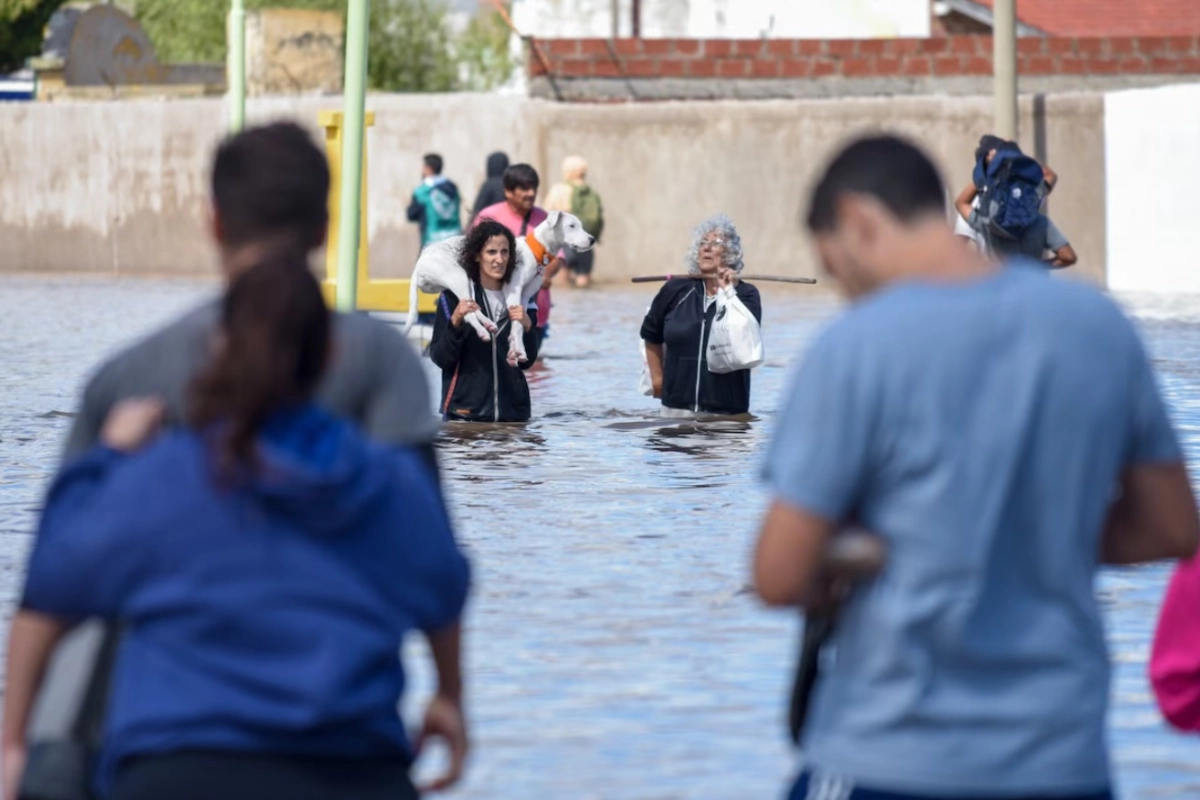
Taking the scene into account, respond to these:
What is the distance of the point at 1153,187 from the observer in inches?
1155

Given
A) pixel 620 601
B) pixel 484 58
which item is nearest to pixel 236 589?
pixel 620 601

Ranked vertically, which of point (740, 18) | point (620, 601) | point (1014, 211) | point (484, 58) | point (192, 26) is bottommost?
point (620, 601)

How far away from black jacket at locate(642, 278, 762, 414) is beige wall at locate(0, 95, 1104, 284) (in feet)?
49.9

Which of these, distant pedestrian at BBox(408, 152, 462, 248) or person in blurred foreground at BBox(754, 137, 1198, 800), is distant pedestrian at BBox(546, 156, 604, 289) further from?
person in blurred foreground at BBox(754, 137, 1198, 800)

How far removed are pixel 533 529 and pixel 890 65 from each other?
76.1 feet

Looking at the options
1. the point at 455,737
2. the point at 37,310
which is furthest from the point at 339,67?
the point at 455,737

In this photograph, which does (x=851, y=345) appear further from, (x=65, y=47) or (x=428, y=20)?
(x=428, y=20)

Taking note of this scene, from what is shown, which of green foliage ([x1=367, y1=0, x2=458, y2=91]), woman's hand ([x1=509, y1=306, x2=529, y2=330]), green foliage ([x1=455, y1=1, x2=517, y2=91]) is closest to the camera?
woman's hand ([x1=509, y1=306, x2=529, y2=330])

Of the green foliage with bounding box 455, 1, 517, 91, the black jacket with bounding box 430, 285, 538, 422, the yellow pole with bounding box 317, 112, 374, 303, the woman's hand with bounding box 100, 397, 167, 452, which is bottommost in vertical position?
the woman's hand with bounding box 100, 397, 167, 452

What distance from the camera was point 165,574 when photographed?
3.29 m

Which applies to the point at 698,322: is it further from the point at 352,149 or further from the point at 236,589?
the point at 236,589

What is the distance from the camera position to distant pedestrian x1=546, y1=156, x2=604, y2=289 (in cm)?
2884

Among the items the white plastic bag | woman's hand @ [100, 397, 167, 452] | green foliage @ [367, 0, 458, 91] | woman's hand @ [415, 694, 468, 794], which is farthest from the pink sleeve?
green foliage @ [367, 0, 458, 91]

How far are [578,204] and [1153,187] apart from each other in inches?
245
